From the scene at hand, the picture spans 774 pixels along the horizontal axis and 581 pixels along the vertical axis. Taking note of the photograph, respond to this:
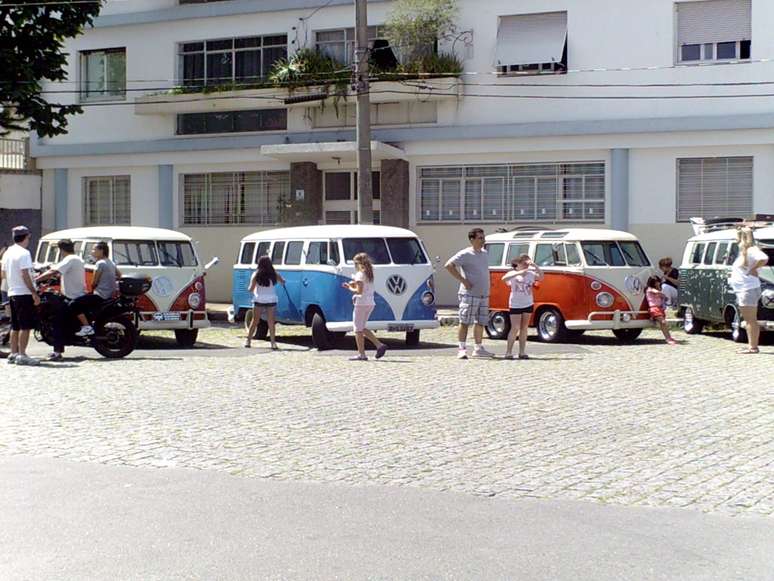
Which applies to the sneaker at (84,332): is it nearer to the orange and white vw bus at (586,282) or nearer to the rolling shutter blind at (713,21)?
the orange and white vw bus at (586,282)

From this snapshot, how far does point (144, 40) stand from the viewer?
33.3 metres

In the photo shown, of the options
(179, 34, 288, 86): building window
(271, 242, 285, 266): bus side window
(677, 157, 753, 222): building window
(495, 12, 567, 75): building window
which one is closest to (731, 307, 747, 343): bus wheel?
(677, 157, 753, 222): building window

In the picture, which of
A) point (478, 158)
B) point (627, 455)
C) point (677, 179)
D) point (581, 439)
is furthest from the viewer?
point (478, 158)

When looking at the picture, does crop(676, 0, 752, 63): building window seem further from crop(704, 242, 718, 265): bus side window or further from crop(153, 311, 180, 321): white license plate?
crop(153, 311, 180, 321): white license plate

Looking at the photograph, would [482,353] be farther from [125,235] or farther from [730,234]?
[125,235]

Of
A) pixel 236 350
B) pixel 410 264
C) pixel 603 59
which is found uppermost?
pixel 603 59

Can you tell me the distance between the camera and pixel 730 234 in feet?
68.7

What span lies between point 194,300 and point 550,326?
6366 mm

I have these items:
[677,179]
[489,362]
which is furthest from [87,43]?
[489,362]

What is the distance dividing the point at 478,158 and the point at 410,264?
10794 mm

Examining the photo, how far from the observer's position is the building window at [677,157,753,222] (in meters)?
27.1

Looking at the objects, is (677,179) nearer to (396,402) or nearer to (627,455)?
(396,402)

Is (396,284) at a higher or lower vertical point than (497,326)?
higher

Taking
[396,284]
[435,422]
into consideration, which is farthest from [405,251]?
[435,422]
